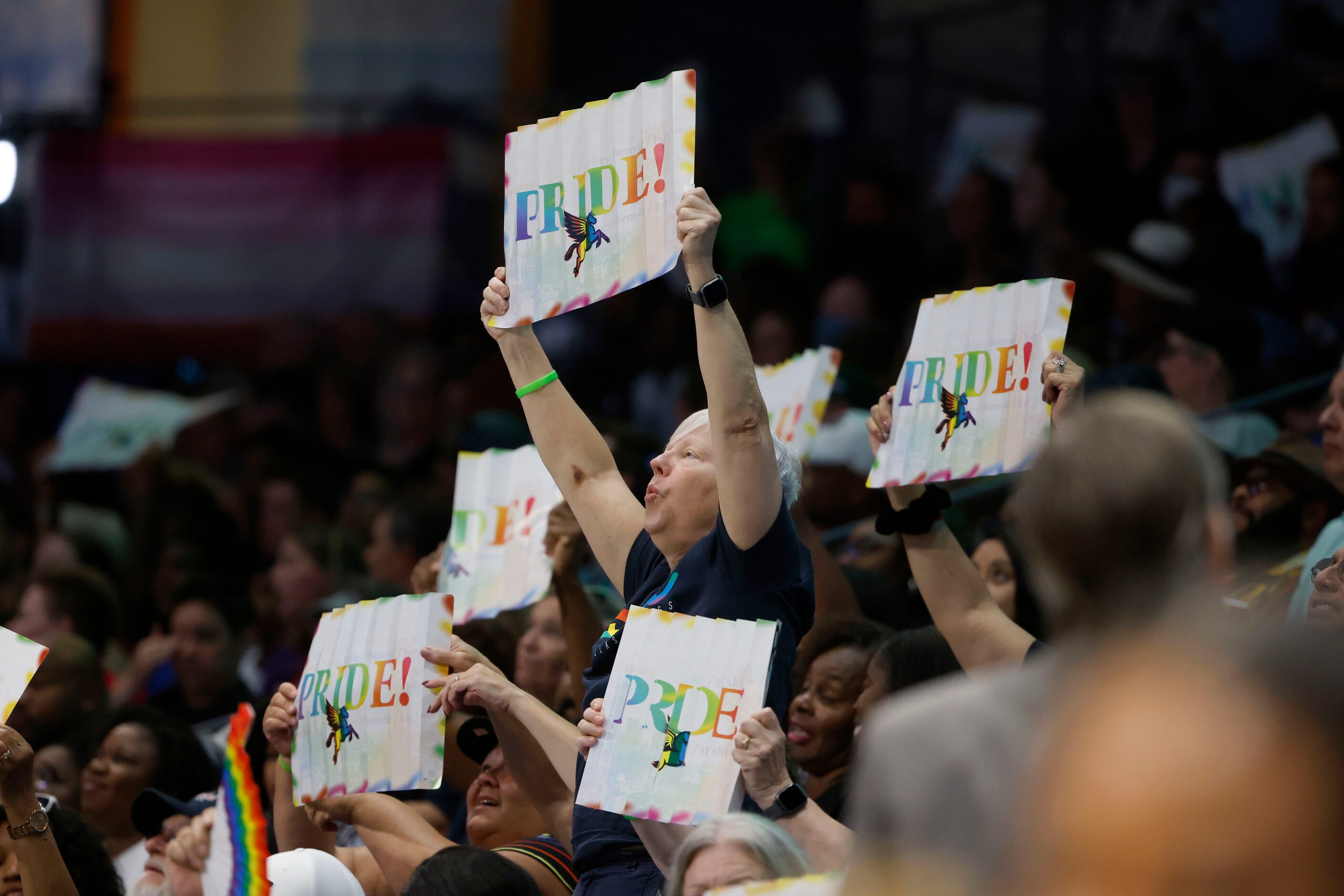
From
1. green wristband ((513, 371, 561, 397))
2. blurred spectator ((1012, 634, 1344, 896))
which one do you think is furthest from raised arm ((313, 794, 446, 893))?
blurred spectator ((1012, 634, 1344, 896))

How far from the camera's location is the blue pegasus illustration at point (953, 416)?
347 cm

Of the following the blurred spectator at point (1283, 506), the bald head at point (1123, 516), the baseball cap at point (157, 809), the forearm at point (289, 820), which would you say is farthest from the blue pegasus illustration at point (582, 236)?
the bald head at point (1123, 516)

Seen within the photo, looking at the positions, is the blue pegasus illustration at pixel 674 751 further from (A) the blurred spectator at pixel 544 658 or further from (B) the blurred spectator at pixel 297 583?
(B) the blurred spectator at pixel 297 583

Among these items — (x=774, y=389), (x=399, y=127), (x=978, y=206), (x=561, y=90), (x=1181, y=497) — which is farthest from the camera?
(x=561, y=90)

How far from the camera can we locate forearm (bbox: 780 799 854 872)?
259cm

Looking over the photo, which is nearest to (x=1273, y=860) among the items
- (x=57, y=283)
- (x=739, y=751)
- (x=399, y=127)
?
(x=739, y=751)

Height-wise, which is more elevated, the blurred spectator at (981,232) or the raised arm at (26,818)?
the blurred spectator at (981,232)

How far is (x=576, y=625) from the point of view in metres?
3.93

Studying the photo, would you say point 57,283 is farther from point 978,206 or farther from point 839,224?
point 978,206

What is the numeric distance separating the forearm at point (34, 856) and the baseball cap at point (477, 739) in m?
0.93

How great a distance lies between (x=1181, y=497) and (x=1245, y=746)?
0.23 m

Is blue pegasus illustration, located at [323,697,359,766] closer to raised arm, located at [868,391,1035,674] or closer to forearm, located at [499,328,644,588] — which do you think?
forearm, located at [499,328,644,588]

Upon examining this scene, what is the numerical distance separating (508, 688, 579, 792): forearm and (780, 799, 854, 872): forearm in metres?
0.53

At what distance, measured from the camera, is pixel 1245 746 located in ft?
4.30
